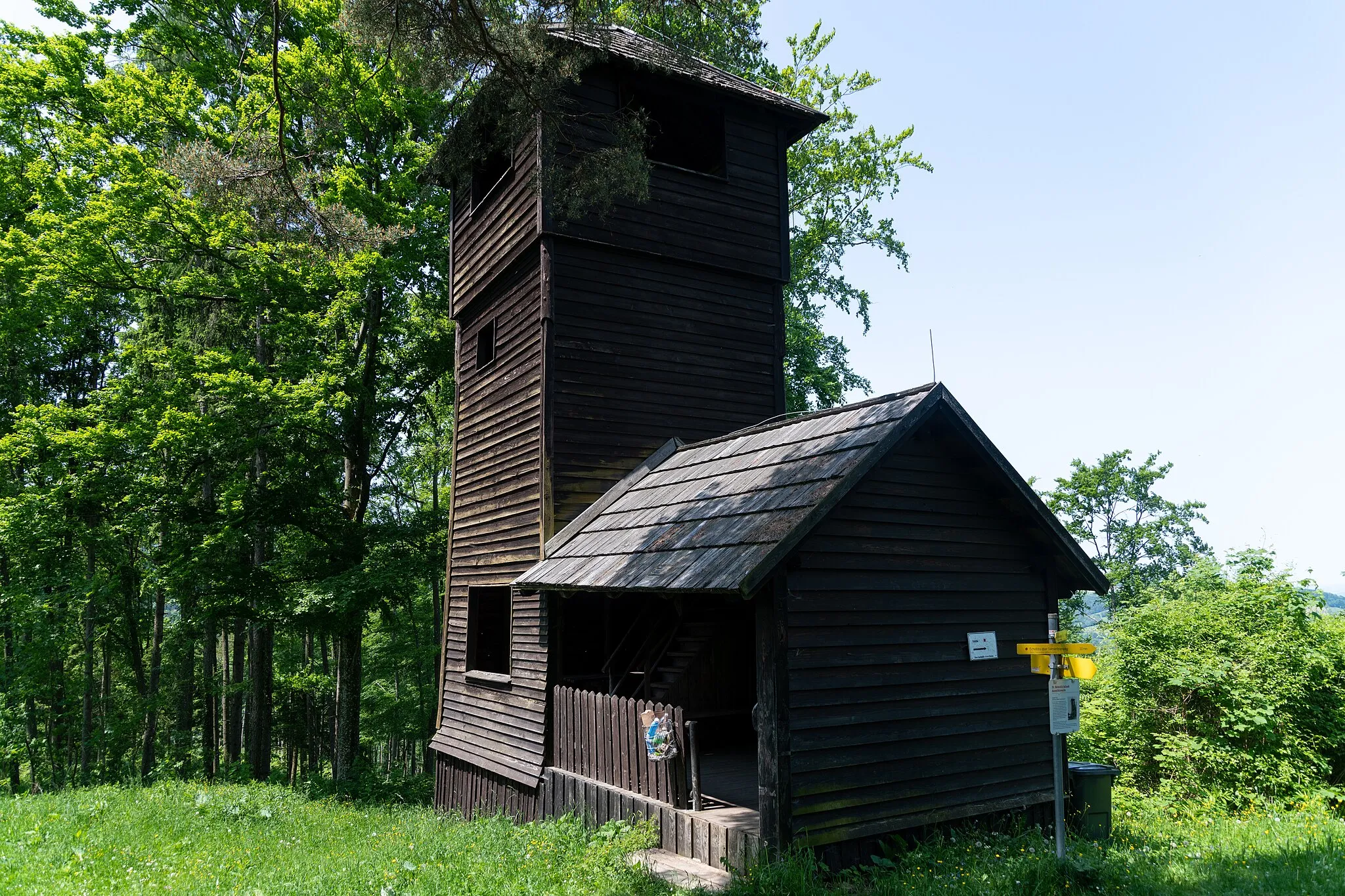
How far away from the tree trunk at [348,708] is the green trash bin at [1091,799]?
1524cm

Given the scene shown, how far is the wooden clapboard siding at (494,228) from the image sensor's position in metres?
11.9

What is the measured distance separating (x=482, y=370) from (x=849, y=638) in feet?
27.1

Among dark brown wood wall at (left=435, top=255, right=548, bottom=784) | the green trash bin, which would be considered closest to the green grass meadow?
the green trash bin

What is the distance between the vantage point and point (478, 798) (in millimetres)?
12141

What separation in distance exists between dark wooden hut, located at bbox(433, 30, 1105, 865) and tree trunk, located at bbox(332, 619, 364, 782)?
687cm

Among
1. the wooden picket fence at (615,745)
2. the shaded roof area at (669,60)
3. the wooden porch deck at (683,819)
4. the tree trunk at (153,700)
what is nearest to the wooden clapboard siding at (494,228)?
the shaded roof area at (669,60)

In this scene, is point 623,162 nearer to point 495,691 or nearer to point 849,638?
Result: point 849,638

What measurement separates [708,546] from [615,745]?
8.78 feet

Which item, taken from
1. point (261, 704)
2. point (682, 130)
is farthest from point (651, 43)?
point (261, 704)

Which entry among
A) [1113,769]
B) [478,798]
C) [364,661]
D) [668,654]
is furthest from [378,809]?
[364,661]

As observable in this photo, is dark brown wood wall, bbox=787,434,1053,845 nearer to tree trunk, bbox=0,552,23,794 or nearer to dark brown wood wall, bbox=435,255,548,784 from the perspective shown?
dark brown wood wall, bbox=435,255,548,784

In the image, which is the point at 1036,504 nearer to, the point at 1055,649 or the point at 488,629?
the point at 1055,649

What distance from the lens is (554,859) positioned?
770cm

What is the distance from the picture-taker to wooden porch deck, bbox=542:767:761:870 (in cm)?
687
